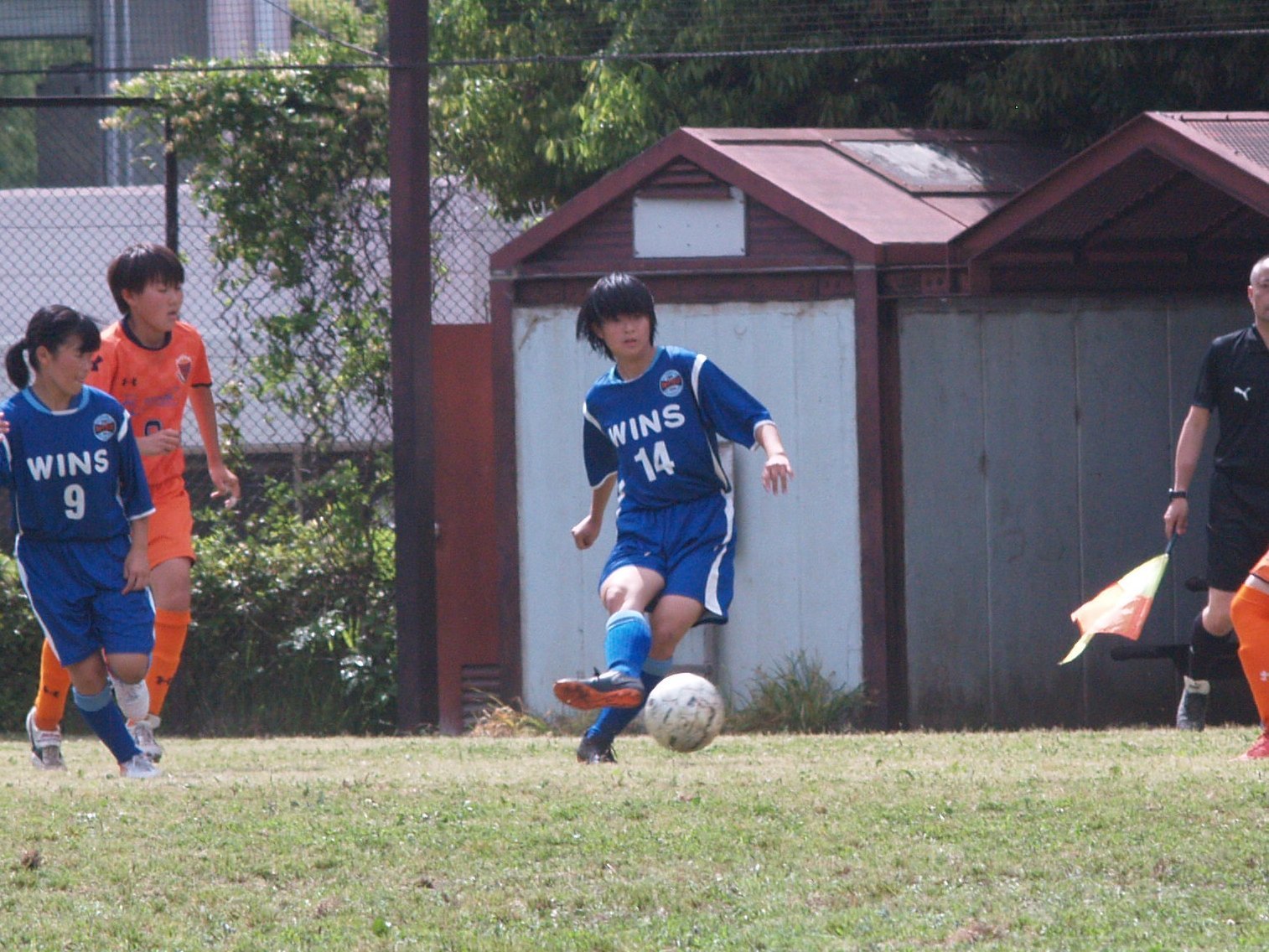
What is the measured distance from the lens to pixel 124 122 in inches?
461

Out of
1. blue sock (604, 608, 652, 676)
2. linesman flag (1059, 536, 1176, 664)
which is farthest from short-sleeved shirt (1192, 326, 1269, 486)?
blue sock (604, 608, 652, 676)

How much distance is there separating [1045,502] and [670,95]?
353 centimetres

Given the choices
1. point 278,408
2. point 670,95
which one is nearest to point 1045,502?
point 670,95

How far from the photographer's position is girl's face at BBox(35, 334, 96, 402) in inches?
271

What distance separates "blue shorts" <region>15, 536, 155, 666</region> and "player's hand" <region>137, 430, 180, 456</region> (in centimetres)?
56

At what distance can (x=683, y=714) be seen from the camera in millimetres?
6734

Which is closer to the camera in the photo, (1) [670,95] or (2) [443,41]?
(1) [670,95]

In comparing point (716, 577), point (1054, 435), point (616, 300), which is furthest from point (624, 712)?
point (1054, 435)

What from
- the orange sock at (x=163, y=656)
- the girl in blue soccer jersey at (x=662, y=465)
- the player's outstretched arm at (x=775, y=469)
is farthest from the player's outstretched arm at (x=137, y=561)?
the player's outstretched arm at (x=775, y=469)

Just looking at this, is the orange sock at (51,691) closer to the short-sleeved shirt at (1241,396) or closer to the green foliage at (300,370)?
the green foliage at (300,370)

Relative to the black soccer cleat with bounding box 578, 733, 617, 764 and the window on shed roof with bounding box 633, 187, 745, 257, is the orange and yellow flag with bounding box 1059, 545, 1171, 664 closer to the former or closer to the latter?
the black soccer cleat with bounding box 578, 733, 617, 764

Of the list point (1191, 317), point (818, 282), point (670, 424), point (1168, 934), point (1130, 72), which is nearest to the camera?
point (1168, 934)

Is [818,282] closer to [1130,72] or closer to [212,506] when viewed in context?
[1130,72]

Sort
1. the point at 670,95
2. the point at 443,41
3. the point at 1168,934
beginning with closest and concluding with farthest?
1. the point at 1168,934
2. the point at 670,95
3. the point at 443,41
